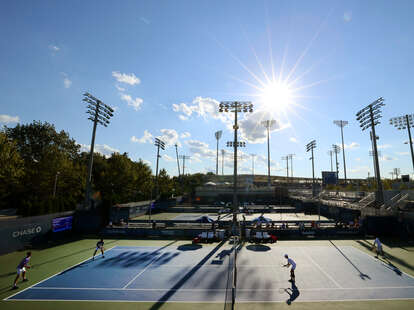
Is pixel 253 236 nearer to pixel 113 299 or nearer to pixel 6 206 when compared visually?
pixel 113 299

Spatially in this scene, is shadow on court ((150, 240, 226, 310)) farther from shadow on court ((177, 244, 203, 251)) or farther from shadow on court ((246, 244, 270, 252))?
shadow on court ((246, 244, 270, 252))

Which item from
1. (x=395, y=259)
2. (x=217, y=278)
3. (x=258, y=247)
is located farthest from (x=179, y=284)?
(x=395, y=259)

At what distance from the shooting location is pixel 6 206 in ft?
136

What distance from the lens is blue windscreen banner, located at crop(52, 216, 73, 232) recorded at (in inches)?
943

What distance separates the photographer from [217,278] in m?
13.9

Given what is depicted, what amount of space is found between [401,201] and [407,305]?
2597 cm

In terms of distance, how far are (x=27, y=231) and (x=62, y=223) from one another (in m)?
3.85

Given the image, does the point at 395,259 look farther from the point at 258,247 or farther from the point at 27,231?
the point at 27,231

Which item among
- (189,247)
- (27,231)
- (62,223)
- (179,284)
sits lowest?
(179,284)

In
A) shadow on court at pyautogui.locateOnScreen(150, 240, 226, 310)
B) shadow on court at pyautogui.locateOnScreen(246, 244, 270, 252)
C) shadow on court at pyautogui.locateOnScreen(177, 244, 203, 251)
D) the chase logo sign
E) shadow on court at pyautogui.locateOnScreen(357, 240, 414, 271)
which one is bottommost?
shadow on court at pyautogui.locateOnScreen(150, 240, 226, 310)

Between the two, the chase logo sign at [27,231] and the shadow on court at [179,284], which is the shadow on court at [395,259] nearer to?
the shadow on court at [179,284]

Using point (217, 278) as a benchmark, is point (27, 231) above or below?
above

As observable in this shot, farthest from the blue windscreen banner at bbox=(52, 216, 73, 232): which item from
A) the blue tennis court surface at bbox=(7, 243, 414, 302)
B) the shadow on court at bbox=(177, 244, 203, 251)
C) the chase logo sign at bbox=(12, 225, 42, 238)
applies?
the shadow on court at bbox=(177, 244, 203, 251)

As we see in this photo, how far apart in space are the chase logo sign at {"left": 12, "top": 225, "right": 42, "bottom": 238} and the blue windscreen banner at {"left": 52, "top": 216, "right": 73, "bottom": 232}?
5.33 ft
